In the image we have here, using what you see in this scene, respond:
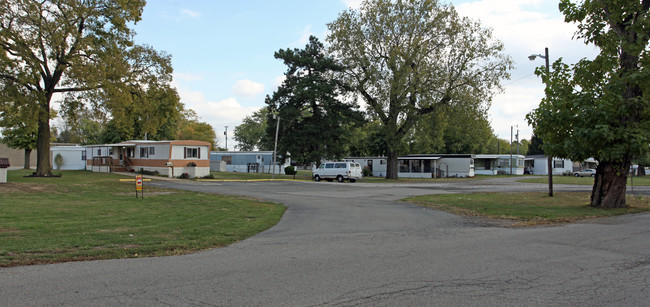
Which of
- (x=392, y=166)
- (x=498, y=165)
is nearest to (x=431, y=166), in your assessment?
(x=392, y=166)

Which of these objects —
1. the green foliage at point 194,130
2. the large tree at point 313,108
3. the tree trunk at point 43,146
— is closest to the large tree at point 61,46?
the tree trunk at point 43,146

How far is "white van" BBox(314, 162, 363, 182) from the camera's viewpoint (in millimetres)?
36500

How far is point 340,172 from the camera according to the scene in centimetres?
3684

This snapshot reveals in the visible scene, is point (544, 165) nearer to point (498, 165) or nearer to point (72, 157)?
point (498, 165)

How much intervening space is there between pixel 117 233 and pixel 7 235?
2040 mm

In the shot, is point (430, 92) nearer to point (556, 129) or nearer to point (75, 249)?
point (556, 129)

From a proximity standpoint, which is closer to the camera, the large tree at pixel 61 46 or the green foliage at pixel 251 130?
the large tree at pixel 61 46

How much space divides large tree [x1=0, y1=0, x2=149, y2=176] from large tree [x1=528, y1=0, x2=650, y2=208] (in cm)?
2363

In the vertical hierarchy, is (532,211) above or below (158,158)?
below

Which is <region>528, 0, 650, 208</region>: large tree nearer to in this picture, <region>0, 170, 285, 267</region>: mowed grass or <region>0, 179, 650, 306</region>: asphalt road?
<region>0, 179, 650, 306</region>: asphalt road

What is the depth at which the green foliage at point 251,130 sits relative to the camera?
91.0 metres

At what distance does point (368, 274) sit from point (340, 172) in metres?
30.7

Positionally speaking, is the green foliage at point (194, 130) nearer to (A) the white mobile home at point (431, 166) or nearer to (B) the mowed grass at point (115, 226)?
(A) the white mobile home at point (431, 166)

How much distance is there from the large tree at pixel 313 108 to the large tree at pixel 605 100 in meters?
25.0
